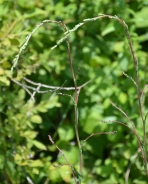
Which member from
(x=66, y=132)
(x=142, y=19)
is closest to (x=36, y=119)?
(x=66, y=132)

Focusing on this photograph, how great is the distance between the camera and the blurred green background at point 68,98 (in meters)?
1.84

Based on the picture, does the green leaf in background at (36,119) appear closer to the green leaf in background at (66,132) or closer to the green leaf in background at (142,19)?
the green leaf in background at (66,132)

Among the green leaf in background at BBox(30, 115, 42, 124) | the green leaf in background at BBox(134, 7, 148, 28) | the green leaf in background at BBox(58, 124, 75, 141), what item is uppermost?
the green leaf in background at BBox(134, 7, 148, 28)

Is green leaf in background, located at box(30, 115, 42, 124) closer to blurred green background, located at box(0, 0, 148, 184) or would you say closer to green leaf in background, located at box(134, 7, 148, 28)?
blurred green background, located at box(0, 0, 148, 184)

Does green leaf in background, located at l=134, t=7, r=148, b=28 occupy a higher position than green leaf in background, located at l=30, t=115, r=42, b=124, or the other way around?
green leaf in background, located at l=134, t=7, r=148, b=28

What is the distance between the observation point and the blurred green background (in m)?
1.84

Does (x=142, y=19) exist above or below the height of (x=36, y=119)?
above

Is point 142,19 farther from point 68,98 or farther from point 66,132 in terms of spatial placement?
point 66,132

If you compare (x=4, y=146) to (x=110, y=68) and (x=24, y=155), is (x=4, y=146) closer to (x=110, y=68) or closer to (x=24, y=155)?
(x=24, y=155)

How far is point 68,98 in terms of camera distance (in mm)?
2197

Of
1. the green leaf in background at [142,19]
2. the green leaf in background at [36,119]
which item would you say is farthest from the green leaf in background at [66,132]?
the green leaf in background at [142,19]

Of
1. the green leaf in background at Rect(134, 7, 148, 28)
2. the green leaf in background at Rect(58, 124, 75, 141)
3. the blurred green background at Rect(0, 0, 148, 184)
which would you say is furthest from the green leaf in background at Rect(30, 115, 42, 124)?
the green leaf in background at Rect(134, 7, 148, 28)

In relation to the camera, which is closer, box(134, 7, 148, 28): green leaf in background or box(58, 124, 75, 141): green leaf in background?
box(134, 7, 148, 28): green leaf in background

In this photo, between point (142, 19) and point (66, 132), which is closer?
point (142, 19)
